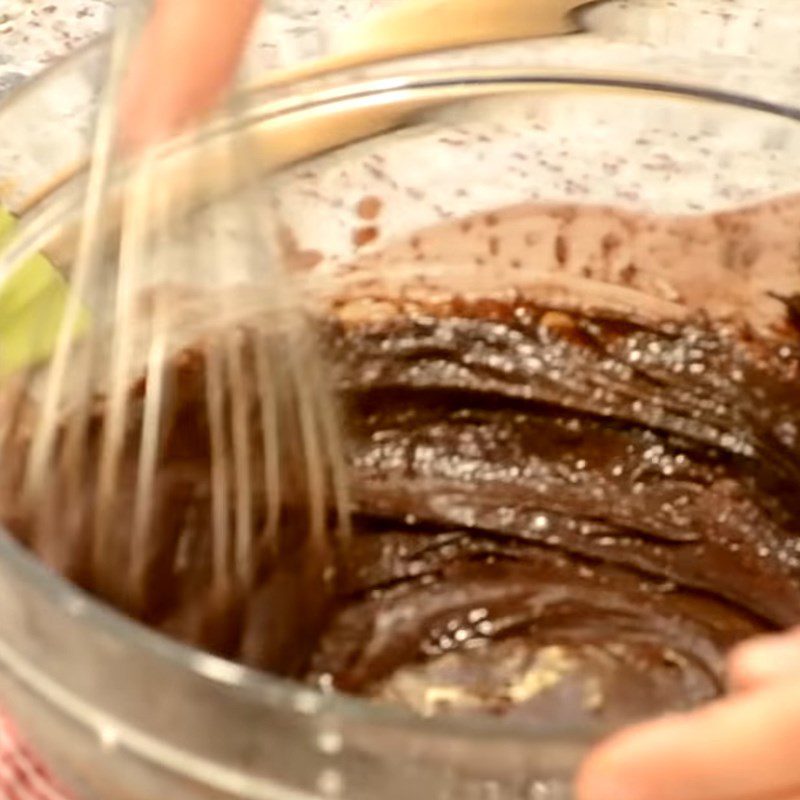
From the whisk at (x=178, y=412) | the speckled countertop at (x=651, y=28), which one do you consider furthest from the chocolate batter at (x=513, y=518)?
the speckled countertop at (x=651, y=28)

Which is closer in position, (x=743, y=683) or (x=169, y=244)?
(x=743, y=683)

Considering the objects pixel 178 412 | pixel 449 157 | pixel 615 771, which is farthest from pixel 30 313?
pixel 615 771

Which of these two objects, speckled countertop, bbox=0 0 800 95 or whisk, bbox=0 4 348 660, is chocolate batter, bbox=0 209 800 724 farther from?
speckled countertop, bbox=0 0 800 95

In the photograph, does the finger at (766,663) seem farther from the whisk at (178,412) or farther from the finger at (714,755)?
the whisk at (178,412)

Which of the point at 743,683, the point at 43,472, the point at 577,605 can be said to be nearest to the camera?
the point at 743,683

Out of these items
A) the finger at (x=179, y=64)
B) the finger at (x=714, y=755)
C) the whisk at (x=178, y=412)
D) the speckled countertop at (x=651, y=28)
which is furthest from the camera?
the speckled countertop at (x=651, y=28)

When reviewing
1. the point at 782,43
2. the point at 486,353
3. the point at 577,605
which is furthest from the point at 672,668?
the point at 782,43

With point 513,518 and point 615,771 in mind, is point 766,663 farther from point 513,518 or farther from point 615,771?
point 513,518

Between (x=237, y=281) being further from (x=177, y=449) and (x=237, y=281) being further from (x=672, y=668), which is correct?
(x=672, y=668)
